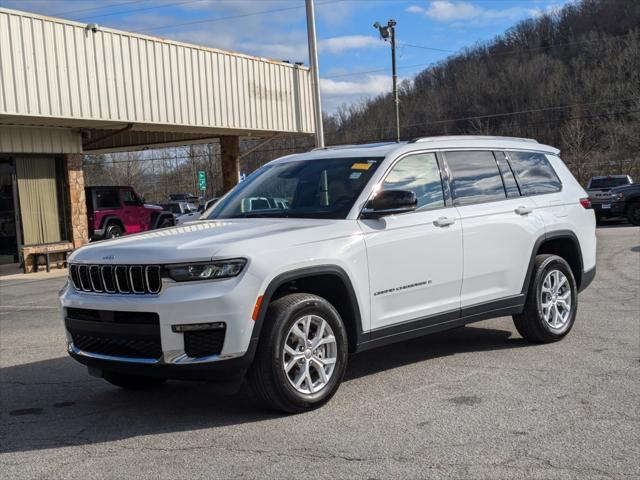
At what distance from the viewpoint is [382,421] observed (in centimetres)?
483

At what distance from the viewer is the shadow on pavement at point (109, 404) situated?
489cm

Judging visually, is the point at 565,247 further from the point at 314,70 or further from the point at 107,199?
the point at 107,199

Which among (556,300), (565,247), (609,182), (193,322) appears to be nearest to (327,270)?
(193,322)

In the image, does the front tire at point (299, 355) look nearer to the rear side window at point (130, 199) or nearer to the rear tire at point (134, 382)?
the rear tire at point (134, 382)

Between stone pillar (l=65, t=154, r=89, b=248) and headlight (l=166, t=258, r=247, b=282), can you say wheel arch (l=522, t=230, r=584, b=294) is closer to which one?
headlight (l=166, t=258, r=247, b=282)

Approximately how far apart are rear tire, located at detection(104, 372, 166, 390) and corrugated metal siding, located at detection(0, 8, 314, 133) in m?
10.8

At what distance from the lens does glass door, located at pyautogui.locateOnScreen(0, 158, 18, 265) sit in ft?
58.6

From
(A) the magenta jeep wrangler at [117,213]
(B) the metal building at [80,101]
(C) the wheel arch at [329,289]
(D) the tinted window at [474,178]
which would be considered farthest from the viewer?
(A) the magenta jeep wrangler at [117,213]

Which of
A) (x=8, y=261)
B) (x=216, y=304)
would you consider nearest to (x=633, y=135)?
(x=8, y=261)

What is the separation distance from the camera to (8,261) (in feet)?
61.3

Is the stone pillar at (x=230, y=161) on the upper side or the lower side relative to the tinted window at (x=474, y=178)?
upper

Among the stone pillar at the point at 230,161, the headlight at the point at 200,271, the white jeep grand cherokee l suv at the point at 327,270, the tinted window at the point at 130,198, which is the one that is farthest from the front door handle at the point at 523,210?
the tinted window at the point at 130,198

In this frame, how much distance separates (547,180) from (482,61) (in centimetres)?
10378

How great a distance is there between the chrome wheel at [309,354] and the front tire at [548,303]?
2445mm
